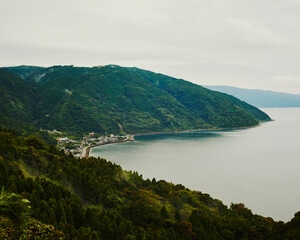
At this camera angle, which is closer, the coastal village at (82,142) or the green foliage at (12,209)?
the green foliage at (12,209)

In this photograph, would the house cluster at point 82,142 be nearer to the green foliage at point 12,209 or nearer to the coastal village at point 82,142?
the coastal village at point 82,142

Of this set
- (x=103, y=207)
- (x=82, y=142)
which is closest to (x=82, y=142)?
(x=82, y=142)

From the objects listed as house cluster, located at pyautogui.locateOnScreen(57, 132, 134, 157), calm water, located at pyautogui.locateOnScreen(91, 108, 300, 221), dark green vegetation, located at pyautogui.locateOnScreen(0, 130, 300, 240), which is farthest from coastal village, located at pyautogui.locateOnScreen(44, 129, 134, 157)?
dark green vegetation, located at pyautogui.locateOnScreen(0, 130, 300, 240)

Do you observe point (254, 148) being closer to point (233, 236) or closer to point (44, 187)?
point (233, 236)

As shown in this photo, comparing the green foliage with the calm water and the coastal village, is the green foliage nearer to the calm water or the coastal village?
the calm water

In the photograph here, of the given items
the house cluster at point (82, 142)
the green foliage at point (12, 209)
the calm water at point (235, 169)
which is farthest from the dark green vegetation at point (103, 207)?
the house cluster at point (82, 142)

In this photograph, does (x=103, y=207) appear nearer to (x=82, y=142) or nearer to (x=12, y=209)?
(x=12, y=209)
